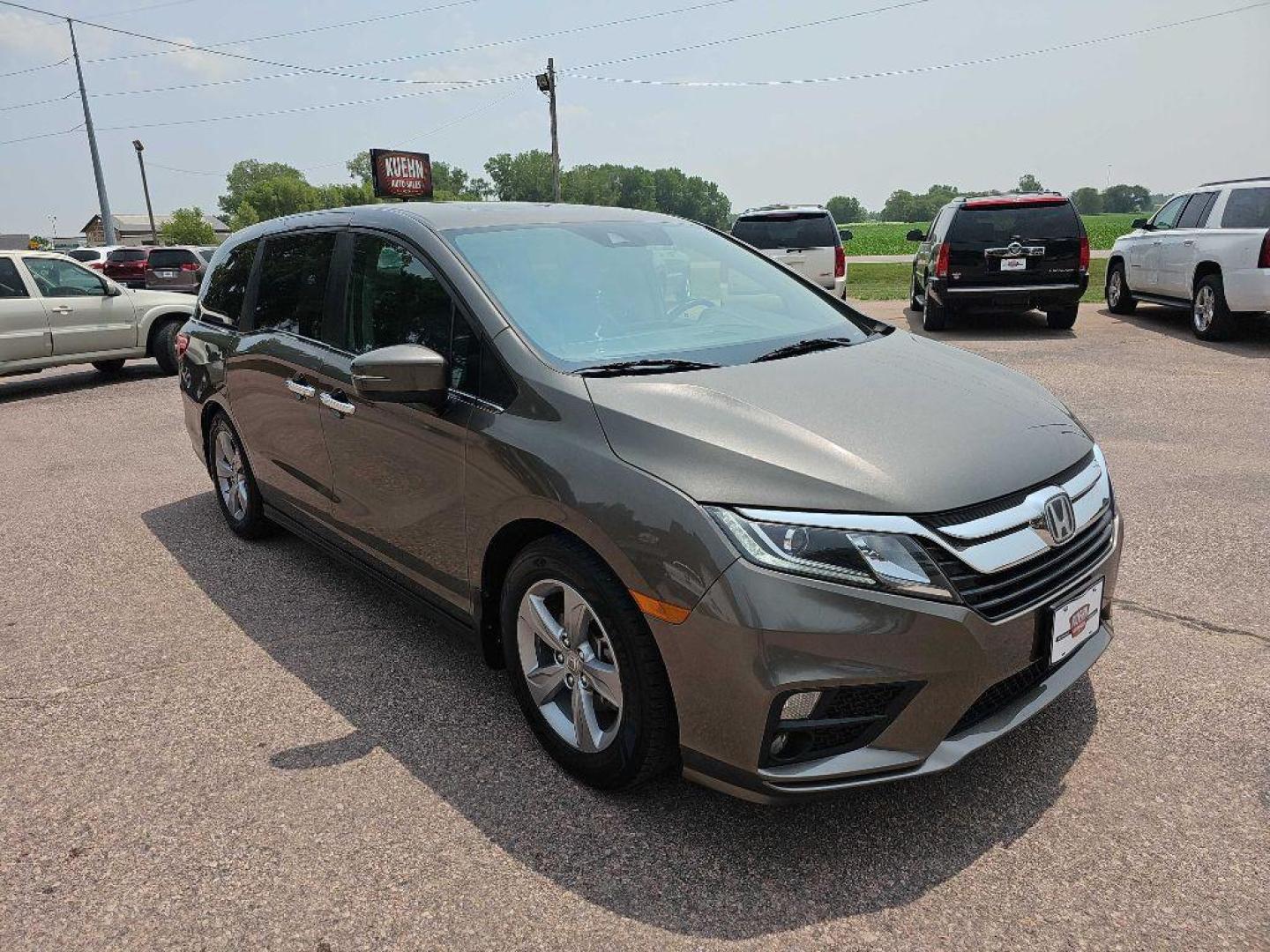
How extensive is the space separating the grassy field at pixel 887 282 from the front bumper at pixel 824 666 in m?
14.7

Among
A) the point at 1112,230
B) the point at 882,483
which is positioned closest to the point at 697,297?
the point at 882,483

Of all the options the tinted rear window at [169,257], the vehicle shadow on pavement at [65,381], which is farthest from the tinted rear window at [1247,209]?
the tinted rear window at [169,257]

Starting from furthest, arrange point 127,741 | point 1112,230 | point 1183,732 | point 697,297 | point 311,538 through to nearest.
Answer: point 1112,230 < point 311,538 < point 697,297 < point 127,741 < point 1183,732

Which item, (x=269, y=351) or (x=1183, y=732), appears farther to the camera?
(x=269, y=351)

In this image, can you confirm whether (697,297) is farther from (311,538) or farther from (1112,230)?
(1112,230)

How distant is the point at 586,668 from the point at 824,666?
771mm

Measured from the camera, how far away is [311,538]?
431cm

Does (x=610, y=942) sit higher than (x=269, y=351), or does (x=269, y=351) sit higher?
(x=269, y=351)

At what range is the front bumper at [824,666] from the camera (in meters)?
2.23

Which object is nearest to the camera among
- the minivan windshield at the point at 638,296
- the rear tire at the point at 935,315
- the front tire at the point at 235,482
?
the minivan windshield at the point at 638,296

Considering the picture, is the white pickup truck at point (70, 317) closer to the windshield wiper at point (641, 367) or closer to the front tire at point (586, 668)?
the front tire at point (586, 668)

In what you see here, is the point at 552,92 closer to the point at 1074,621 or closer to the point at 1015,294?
the point at 1015,294

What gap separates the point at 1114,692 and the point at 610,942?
2012mm

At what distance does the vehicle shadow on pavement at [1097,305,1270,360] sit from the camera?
1041 cm
